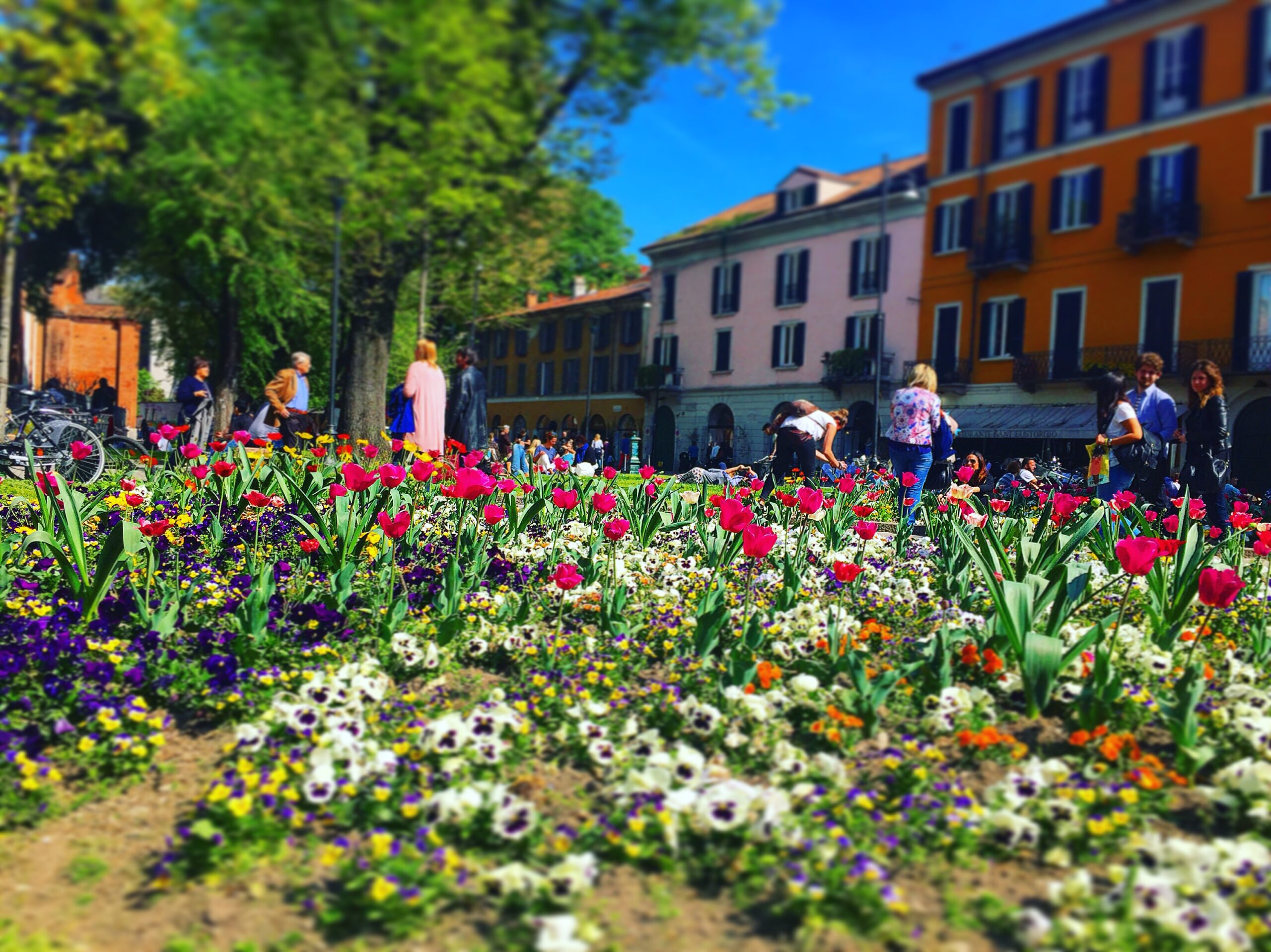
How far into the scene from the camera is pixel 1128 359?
27188 mm

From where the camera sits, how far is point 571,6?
11.2 ft

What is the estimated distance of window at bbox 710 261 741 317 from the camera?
38.2 meters

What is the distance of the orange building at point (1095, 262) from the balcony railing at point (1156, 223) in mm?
37

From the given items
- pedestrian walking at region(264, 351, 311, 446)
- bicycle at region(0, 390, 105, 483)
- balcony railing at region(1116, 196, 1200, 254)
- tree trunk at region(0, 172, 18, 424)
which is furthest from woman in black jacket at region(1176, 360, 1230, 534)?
balcony railing at region(1116, 196, 1200, 254)

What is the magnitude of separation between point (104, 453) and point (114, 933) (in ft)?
28.4

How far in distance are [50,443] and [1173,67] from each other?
12.4 metres

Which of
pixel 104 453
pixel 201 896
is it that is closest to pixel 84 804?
pixel 201 896

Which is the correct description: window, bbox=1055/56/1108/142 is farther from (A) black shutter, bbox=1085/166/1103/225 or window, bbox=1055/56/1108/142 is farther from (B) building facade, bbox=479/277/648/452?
(A) black shutter, bbox=1085/166/1103/225

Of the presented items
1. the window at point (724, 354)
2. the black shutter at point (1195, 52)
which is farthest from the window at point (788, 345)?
the black shutter at point (1195, 52)

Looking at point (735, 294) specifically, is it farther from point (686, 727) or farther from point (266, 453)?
point (686, 727)

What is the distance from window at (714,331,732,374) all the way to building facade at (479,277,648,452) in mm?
4898

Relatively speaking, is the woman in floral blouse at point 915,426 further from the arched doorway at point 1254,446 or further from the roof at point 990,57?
the arched doorway at point 1254,446

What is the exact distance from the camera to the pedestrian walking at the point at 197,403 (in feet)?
27.0

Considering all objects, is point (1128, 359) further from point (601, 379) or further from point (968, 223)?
point (601, 379)
